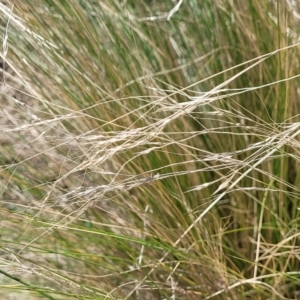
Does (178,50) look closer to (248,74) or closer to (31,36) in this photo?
(248,74)

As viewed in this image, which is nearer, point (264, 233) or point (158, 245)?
point (158, 245)

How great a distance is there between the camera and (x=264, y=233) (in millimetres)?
923

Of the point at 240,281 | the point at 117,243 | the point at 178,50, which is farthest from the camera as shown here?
the point at 178,50

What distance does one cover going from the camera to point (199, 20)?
3.15 feet

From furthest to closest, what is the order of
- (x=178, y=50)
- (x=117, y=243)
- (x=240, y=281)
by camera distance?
(x=178, y=50) → (x=117, y=243) → (x=240, y=281)

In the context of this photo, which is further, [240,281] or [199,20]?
[199,20]

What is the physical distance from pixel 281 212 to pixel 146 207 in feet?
0.74

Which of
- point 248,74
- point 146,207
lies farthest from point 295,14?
point 146,207

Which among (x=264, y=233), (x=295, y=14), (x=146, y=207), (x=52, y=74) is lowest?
(x=264, y=233)

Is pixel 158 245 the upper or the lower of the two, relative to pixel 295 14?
lower

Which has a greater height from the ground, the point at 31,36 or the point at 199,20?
the point at 31,36

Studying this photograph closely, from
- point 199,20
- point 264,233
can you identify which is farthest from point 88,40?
point 264,233

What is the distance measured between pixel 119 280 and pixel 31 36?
0.45 metres

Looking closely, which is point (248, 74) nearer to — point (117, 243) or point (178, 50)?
point (178, 50)
